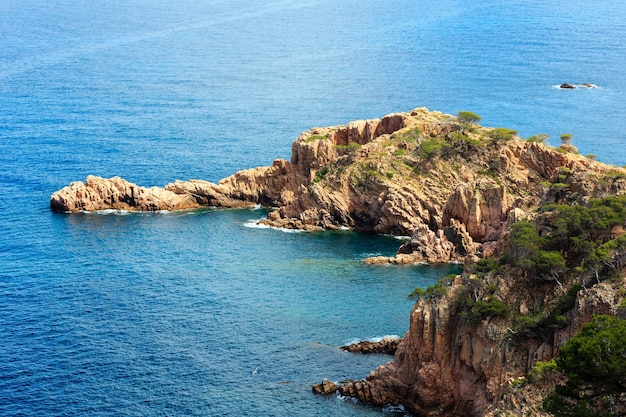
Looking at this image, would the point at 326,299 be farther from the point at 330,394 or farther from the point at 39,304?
the point at 39,304

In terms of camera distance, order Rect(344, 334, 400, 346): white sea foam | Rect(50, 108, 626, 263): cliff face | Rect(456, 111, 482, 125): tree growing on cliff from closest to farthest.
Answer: Rect(344, 334, 400, 346): white sea foam → Rect(50, 108, 626, 263): cliff face → Rect(456, 111, 482, 125): tree growing on cliff

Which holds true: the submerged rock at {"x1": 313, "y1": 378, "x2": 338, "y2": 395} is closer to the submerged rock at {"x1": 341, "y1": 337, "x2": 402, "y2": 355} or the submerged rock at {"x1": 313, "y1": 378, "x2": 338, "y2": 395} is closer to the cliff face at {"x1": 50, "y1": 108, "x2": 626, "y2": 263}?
the submerged rock at {"x1": 341, "y1": 337, "x2": 402, "y2": 355}

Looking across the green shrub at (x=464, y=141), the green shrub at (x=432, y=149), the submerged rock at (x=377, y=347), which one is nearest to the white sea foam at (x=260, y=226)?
the green shrub at (x=432, y=149)

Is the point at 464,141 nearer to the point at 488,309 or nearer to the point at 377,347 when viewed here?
the point at 377,347

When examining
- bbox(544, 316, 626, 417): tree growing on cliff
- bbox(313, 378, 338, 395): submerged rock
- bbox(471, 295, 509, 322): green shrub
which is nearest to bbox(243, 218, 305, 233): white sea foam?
bbox(313, 378, 338, 395): submerged rock

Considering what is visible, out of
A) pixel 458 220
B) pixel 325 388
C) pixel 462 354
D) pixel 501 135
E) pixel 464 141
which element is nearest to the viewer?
pixel 462 354

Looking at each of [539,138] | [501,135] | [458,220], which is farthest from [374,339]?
[501,135]
